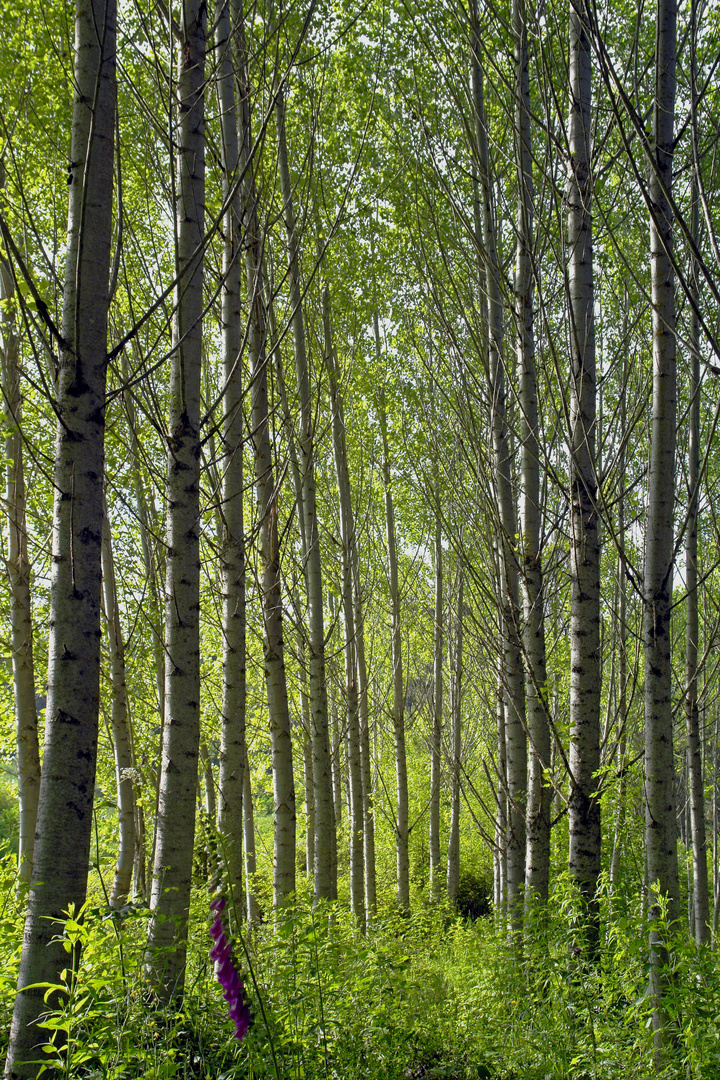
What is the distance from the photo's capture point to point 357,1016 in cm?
281

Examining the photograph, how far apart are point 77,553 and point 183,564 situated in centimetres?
87

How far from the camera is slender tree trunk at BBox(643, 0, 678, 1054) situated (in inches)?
105

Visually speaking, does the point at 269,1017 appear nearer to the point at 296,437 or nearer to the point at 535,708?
the point at 535,708

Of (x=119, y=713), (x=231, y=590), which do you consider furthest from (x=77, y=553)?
(x=119, y=713)

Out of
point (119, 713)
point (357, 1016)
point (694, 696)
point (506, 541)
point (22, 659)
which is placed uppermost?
point (506, 541)

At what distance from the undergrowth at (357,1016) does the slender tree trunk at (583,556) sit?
326 mm

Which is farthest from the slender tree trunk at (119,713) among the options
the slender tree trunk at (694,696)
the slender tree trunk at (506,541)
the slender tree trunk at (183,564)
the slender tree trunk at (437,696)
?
the slender tree trunk at (694,696)

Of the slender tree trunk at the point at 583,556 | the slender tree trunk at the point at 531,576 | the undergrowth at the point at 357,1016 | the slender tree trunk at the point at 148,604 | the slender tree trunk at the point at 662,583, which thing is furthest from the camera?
the slender tree trunk at the point at 148,604

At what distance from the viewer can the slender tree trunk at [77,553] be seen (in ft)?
6.07

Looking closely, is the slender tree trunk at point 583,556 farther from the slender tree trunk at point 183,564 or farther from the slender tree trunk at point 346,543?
the slender tree trunk at point 346,543

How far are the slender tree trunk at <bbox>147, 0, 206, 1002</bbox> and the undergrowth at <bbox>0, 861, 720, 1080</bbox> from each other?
0.20m

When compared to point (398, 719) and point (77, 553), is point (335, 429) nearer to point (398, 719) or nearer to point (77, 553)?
point (398, 719)

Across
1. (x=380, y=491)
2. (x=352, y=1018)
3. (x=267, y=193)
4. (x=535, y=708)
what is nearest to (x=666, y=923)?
(x=352, y=1018)

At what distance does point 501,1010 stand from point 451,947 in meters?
5.66
